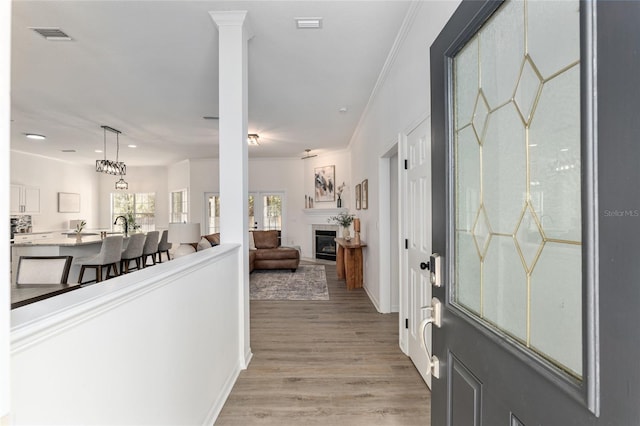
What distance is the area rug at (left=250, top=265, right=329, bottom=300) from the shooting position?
450cm

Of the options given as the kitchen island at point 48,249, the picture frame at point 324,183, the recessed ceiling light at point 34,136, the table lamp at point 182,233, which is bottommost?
the kitchen island at point 48,249

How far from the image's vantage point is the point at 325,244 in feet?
25.5

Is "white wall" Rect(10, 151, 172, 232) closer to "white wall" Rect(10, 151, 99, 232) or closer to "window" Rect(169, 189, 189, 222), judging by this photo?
"white wall" Rect(10, 151, 99, 232)

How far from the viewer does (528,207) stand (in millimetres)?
729

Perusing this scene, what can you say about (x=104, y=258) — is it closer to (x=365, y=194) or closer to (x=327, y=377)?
(x=327, y=377)

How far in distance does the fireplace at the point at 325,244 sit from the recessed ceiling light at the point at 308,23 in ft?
18.1

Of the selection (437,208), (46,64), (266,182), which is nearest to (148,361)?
(437,208)

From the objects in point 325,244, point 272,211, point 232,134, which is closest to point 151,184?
point 272,211

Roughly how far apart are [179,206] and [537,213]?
31.5ft

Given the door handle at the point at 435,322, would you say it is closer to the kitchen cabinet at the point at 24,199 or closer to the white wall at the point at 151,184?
the kitchen cabinet at the point at 24,199

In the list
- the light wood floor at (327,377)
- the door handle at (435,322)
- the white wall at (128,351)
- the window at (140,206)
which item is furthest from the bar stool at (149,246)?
the door handle at (435,322)

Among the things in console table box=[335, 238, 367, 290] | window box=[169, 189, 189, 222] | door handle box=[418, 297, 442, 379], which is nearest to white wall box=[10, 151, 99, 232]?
window box=[169, 189, 189, 222]

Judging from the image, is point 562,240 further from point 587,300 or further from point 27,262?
point 27,262

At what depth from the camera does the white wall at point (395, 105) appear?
6.60 ft
